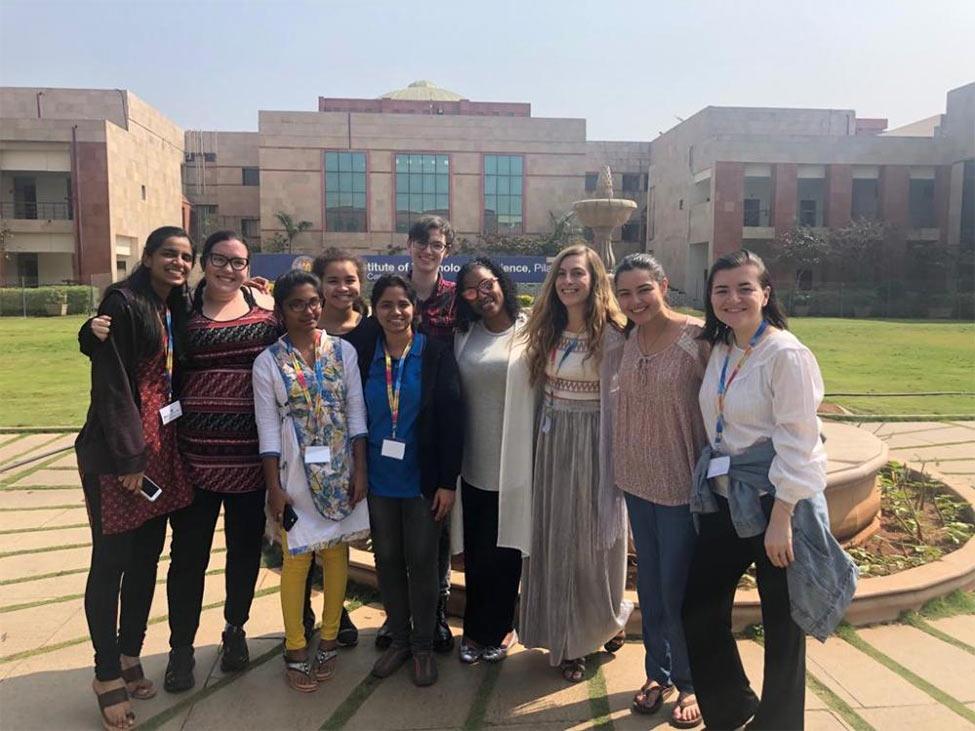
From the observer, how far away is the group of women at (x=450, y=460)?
249 cm

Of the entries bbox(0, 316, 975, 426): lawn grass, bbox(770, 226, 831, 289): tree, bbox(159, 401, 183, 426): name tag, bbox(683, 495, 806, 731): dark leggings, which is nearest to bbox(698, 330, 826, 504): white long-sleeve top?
bbox(683, 495, 806, 731): dark leggings

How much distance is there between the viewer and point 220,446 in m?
2.76

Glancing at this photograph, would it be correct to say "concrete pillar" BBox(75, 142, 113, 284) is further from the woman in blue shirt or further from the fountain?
the woman in blue shirt

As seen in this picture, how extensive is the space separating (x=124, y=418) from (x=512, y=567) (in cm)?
165

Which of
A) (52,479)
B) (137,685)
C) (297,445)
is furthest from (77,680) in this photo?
(52,479)

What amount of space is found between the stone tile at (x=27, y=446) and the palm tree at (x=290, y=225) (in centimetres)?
3231

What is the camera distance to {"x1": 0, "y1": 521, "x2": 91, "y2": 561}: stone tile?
14.3 ft

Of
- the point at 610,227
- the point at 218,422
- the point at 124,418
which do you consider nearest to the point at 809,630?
the point at 218,422

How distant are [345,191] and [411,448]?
38.2 meters

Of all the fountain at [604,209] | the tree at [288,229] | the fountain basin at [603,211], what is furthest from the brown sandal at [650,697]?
the tree at [288,229]

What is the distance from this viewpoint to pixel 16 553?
4270 millimetres

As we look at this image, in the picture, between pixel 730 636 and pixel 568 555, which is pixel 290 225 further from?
pixel 730 636

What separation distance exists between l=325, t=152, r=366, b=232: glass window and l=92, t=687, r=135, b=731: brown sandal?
3781 centimetres

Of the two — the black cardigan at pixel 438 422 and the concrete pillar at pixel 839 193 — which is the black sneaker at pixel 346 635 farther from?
the concrete pillar at pixel 839 193
